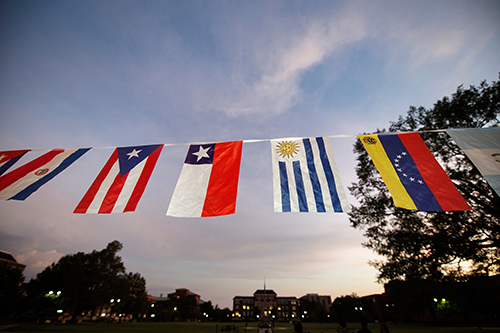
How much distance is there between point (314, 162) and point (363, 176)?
1191cm

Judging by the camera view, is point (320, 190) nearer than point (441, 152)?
Yes

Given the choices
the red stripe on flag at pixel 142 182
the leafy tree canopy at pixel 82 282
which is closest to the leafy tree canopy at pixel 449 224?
the red stripe on flag at pixel 142 182

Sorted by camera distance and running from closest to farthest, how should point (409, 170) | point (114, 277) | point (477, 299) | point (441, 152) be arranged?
point (409, 170) < point (441, 152) < point (477, 299) < point (114, 277)

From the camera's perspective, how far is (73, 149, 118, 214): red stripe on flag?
6.31 m

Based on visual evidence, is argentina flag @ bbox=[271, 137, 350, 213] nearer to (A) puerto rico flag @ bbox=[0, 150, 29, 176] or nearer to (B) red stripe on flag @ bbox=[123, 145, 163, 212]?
(B) red stripe on flag @ bbox=[123, 145, 163, 212]

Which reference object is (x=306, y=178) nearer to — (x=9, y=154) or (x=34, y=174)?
(x=34, y=174)

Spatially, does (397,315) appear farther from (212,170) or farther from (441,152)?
(212,170)

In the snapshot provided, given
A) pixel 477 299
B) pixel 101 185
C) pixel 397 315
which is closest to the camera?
pixel 101 185

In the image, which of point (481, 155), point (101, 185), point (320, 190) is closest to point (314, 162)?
point (320, 190)

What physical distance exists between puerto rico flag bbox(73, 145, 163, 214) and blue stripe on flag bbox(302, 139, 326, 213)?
5280 millimetres

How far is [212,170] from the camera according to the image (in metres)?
6.71

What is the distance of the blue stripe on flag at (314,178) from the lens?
6.06m

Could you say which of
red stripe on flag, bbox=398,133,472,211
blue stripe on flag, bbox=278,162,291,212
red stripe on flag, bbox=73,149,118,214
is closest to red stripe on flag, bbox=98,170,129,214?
red stripe on flag, bbox=73,149,118,214

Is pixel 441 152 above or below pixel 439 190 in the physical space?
above
